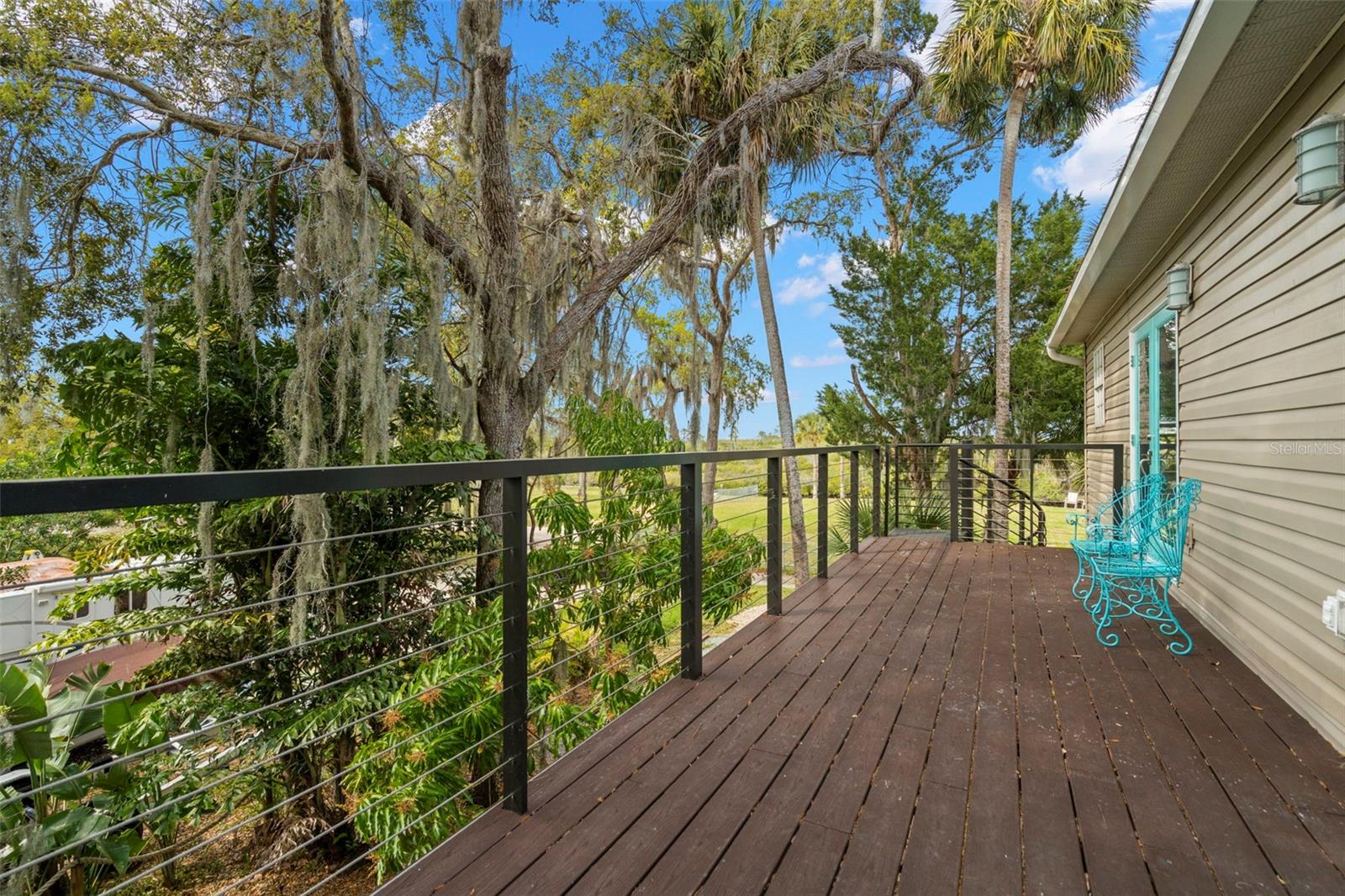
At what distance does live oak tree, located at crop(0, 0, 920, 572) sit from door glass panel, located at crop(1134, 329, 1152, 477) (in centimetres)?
472

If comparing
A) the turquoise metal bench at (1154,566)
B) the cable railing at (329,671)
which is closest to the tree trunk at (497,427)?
the cable railing at (329,671)

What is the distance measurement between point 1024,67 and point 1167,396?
802 centimetres

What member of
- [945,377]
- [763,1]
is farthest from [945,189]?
[763,1]

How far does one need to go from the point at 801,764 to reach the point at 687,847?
53cm

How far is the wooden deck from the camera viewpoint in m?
1.54

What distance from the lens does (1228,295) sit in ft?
10.8

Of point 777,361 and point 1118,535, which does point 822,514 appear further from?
point 777,361

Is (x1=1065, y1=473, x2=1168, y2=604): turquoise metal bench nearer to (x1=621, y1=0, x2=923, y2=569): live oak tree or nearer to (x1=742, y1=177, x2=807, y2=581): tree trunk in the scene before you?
(x1=621, y1=0, x2=923, y2=569): live oak tree

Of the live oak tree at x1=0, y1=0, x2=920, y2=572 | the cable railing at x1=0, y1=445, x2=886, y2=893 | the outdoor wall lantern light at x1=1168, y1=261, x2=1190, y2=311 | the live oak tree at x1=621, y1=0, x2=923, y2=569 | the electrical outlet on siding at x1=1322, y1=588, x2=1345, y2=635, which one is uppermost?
the live oak tree at x1=621, y1=0, x2=923, y2=569

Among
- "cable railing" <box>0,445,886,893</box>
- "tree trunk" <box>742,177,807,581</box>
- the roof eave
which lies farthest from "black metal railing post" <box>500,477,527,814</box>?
"tree trunk" <box>742,177,807,581</box>

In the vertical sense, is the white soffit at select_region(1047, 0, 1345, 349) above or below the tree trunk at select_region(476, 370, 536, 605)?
above

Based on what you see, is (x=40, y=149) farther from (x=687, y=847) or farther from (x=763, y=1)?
(x=763, y=1)

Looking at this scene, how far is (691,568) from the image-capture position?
2.68 metres

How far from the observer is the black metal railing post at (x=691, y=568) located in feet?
8.80
